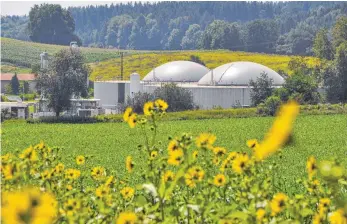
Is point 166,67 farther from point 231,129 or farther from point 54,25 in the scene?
point 54,25

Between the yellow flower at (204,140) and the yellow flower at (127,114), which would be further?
the yellow flower at (127,114)

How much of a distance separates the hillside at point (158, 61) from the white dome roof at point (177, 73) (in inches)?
985

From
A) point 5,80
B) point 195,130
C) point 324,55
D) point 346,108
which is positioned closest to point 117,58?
point 5,80

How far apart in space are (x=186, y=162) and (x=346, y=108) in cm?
4199

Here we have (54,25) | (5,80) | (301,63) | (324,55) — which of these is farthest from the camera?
(54,25)

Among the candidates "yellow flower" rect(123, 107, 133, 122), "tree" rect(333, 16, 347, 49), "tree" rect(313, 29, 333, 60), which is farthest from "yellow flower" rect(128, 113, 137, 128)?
"tree" rect(333, 16, 347, 49)

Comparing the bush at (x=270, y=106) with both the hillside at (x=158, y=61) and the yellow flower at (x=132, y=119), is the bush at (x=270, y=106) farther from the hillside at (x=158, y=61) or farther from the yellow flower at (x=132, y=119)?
the hillside at (x=158, y=61)

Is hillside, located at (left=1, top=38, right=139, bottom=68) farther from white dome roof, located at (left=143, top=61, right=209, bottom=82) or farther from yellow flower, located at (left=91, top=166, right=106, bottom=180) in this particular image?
yellow flower, located at (left=91, top=166, right=106, bottom=180)

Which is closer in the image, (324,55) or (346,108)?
(346,108)

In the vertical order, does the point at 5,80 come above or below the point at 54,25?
below

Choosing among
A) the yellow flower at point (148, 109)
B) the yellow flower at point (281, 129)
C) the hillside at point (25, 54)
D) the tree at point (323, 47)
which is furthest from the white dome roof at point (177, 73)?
the yellow flower at point (281, 129)

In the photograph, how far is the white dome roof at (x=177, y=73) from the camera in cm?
6378

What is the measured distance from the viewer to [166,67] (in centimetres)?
6656

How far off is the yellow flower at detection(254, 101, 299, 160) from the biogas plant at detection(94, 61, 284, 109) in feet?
159
